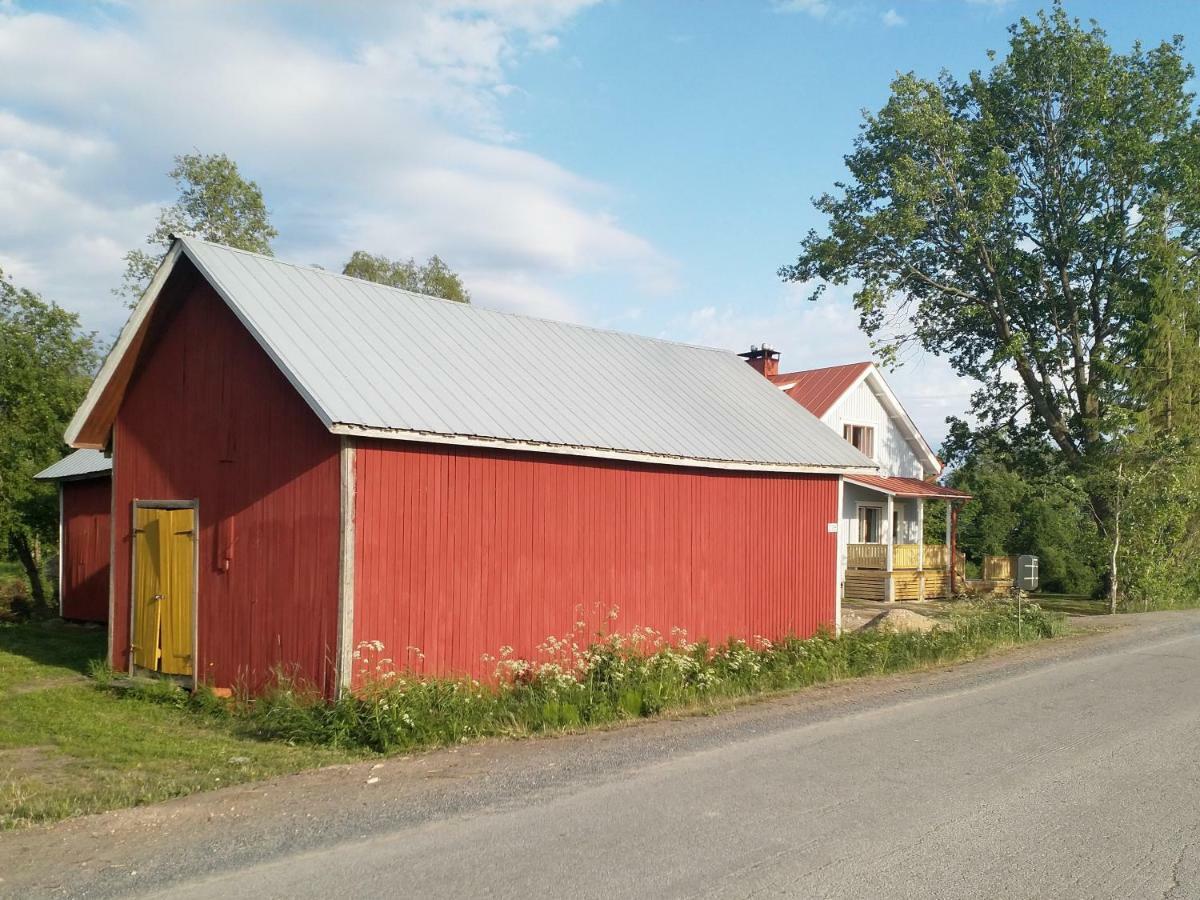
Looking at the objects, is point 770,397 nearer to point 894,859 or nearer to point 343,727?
point 343,727

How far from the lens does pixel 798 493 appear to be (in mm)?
16516

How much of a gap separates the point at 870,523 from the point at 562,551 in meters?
20.2

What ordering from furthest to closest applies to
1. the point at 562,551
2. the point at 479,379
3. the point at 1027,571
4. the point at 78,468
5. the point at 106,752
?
the point at 1027,571 → the point at 78,468 → the point at 479,379 → the point at 562,551 → the point at 106,752

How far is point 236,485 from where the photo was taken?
12.0 metres

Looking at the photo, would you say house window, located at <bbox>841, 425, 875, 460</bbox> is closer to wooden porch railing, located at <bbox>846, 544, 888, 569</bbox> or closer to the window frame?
the window frame

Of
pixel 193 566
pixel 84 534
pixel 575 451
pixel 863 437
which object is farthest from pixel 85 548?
pixel 863 437

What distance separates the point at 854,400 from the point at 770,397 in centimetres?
1364

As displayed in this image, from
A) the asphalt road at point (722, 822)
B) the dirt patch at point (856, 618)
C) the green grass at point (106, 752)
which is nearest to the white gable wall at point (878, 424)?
the dirt patch at point (856, 618)

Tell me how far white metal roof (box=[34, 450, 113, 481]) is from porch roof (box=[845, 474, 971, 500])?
57.6 ft

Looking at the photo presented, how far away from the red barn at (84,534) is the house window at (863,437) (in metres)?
21.1

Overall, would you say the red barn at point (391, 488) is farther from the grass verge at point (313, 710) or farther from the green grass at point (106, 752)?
the green grass at point (106, 752)

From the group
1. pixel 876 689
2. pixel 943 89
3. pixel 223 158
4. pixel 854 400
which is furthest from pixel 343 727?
pixel 223 158

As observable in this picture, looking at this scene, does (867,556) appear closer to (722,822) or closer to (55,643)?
(55,643)

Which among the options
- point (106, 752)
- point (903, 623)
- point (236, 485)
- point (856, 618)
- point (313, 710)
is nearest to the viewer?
point (106, 752)
